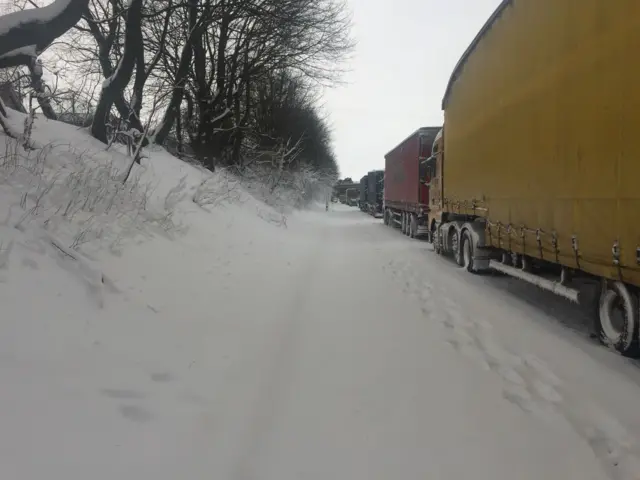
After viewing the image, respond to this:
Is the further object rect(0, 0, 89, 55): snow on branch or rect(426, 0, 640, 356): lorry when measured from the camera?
rect(0, 0, 89, 55): snow on branch

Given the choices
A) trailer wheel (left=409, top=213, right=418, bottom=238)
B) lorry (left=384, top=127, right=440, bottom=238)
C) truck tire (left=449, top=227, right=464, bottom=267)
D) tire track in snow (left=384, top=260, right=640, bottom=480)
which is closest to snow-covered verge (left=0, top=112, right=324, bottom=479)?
tire track in snow (left=384, top=260, right=640, bottom=480)

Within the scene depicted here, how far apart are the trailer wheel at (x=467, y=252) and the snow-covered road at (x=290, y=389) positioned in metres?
3.49

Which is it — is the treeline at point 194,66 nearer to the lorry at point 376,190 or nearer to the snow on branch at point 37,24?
the snow on branch at point 37,24

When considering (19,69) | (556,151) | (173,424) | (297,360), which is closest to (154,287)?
(297,360)

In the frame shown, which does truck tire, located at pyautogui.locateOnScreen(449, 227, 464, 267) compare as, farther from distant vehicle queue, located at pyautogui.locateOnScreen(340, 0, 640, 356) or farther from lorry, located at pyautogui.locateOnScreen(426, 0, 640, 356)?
lorry, located at pyautogui.locateOnScreen(426, 0, 640, 356)

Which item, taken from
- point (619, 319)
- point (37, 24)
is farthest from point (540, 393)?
point (37, 24)

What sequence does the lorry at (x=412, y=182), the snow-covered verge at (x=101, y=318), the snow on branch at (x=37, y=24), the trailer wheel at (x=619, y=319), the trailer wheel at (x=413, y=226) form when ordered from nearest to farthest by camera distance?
the snow-covered verge at (x=101, y=318)
the trailer wheel at (x=619, y=319)
the snow on branch at (x=37, y=24)
the lorry at (x=412, y=182)
the trailer wheel at (x=413, y=226)

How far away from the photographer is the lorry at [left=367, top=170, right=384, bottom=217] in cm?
3541

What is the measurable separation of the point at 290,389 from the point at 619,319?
362 centimetres

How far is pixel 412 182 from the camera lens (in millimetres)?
18781

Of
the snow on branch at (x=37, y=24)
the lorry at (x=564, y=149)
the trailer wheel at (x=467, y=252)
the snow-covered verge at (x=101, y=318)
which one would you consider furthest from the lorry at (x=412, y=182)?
the snow on branch at (x=37, y=24)

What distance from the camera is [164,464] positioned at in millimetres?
2738

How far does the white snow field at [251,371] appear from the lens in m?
2.84

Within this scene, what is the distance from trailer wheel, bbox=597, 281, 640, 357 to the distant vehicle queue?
0.01 meters
